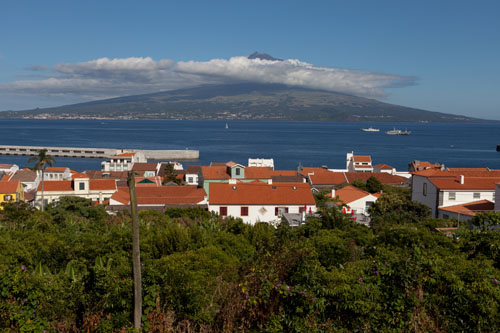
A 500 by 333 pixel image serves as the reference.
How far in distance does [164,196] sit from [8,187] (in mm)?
12662

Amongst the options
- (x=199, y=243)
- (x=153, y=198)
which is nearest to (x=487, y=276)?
(x=199, y=243)

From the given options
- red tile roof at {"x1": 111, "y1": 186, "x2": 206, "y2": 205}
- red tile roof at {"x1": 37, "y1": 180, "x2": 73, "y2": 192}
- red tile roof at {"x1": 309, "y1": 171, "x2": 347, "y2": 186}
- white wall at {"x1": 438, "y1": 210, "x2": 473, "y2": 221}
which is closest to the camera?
white wall at {"x1": 438, "y1": 210, "x2": 473, "y2": 221}

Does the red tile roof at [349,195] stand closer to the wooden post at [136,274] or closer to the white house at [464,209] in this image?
the white house at [464,209]

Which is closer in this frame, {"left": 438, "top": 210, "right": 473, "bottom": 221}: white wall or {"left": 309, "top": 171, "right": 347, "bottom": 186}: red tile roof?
{"left": 438, "top": 210, "right": 473, "bottom": 221}: white wall

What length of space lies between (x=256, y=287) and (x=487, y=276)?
362 cm

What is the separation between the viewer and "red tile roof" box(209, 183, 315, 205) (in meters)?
28.6

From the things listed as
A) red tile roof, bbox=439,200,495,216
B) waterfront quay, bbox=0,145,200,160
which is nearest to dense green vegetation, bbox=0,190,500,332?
red tile roof, bbox=439,200,495,216

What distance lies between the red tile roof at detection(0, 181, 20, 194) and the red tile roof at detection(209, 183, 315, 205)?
55.1 ft

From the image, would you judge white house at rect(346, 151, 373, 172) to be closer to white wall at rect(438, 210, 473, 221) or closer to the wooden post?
white wall at rect(438, 210, 473, 221)

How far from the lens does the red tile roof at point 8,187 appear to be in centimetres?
3556

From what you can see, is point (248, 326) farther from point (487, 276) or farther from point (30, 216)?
point (30, 216)

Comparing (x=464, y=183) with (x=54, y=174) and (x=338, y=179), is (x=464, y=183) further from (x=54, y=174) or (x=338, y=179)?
(x=54, y=174)

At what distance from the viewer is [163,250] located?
12500mm

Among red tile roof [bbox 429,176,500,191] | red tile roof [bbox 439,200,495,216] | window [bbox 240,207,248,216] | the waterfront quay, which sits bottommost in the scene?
the waterfront quay
